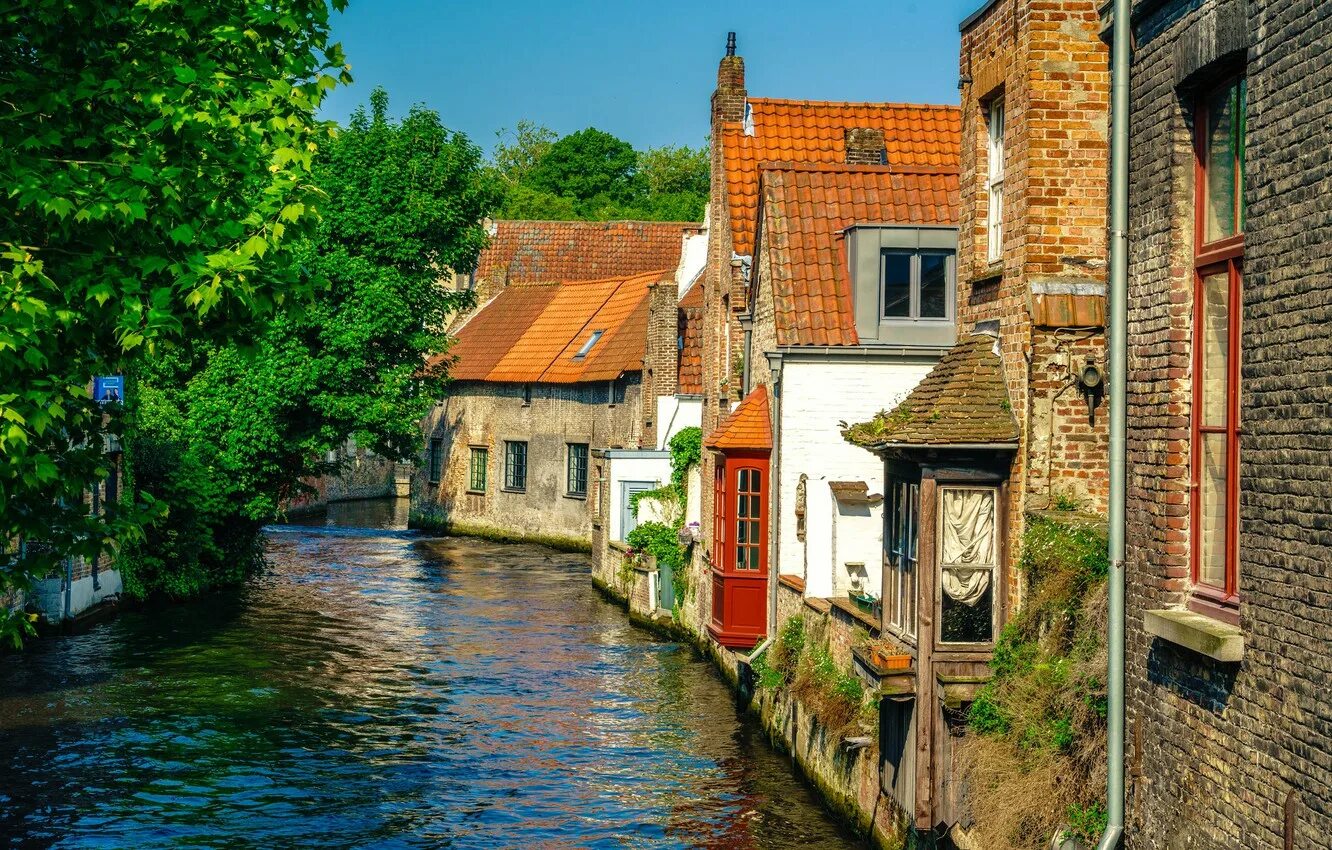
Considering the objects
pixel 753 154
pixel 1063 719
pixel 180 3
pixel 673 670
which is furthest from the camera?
pixel 753 154

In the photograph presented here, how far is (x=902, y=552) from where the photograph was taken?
14203 millimetres

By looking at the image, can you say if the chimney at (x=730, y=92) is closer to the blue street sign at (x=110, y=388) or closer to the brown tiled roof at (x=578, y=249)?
the blue street sign at (x=110, y=388)

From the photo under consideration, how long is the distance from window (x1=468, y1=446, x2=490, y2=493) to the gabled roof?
2.34 m

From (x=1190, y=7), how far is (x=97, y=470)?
7.51m

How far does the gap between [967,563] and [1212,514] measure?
4.56 meters

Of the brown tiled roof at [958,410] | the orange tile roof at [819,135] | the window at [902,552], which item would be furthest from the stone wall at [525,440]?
the brown tiled roof at [958,410]

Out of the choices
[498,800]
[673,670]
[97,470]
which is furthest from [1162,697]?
[673,670]

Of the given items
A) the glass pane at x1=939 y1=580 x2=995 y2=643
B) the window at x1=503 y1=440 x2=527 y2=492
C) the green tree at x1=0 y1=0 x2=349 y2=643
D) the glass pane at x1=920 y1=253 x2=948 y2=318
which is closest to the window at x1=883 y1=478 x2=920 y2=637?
the glass pane at x1=939 y1=580 x2=995 y2=643

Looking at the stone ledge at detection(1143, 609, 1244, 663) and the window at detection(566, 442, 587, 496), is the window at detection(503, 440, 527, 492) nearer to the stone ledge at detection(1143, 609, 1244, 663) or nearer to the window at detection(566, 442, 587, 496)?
the window at detection(566, 442, 587, 496)

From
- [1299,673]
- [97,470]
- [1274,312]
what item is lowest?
[1299,673]

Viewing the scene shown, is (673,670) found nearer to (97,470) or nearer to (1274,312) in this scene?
(97,470)

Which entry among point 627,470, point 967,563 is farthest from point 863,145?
point 967,563

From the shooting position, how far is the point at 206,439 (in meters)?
34.7

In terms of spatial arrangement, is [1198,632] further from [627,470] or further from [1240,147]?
[627,470]
